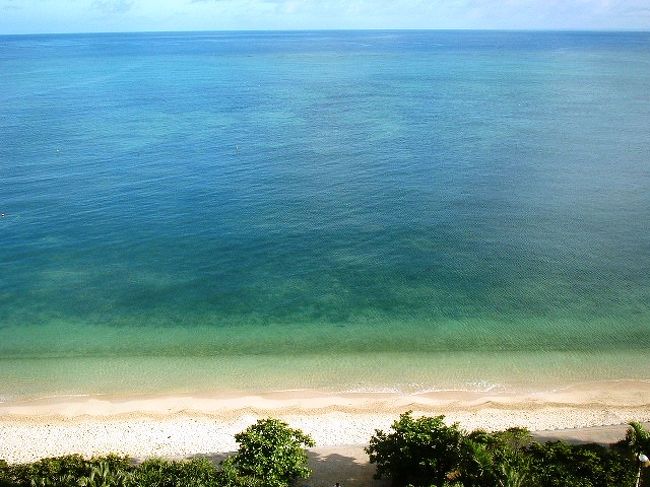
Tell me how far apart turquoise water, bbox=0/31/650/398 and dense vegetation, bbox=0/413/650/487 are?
9361 millimetres

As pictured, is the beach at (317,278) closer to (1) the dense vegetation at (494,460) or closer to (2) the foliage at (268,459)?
(1) the dense vegetation at (494,460)

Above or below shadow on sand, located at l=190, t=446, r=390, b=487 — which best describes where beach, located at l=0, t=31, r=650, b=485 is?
above

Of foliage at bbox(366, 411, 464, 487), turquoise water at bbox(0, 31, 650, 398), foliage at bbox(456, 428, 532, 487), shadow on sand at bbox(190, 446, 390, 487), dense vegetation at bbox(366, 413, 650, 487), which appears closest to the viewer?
foliage at bbox(456, 428, 532, 487)

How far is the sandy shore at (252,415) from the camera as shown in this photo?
26625mm

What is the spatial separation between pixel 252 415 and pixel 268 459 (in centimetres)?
829

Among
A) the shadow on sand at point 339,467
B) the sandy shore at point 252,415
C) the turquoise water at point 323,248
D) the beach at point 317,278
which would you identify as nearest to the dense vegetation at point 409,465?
the shadow on sand at point 339,467

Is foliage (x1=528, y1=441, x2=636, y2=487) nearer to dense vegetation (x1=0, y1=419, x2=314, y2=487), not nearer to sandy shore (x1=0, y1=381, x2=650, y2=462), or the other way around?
sandy shore (x1=0, y1=381, x2=650, y2=462)

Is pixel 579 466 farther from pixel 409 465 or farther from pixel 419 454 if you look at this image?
pixel 409 465

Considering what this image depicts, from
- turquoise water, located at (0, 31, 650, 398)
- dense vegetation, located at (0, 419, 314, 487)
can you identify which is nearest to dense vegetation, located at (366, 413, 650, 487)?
dense vegetation, located at (0, 419, 314, 487)

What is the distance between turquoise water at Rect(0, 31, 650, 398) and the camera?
110 ft

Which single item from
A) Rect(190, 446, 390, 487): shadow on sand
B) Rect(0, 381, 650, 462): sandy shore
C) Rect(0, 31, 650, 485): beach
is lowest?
Rect(190, 446, 390, 487): shadow on sand

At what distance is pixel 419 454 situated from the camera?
21.1 meters

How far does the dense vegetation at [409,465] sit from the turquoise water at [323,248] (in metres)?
9.36

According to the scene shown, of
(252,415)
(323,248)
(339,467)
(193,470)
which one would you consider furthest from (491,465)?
(323,248)
